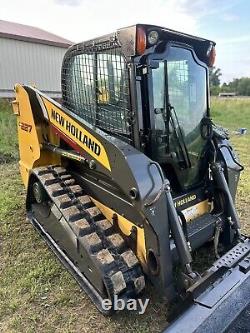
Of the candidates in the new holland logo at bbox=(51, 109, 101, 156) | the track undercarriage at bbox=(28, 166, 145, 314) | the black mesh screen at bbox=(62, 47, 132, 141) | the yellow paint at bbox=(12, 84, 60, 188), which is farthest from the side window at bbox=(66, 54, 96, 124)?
the track undercarriage at bbox=(28, 166, 145, 314)

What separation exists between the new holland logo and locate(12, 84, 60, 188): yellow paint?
515 mm

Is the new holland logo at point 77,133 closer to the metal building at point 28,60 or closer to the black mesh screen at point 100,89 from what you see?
the black mesh screen at point 100,89

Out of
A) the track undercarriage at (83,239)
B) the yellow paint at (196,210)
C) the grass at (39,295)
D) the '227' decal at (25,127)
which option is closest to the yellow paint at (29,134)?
the '227' decal at (25,127)

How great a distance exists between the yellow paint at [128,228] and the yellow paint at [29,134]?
1088mm

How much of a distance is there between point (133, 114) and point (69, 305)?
170cm

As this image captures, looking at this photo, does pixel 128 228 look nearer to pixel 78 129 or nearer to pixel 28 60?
pixel 78 129

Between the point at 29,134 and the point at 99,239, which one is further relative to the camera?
the point at 29,134

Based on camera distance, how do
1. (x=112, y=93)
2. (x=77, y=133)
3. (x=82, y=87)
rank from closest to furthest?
(x=112, y=93) → (x=77, y=133) → (x=82, y=87)

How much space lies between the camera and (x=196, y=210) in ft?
10.9

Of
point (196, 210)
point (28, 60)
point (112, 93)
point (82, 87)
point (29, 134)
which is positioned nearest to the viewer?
point (112, 93)

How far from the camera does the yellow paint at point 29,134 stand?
395cm

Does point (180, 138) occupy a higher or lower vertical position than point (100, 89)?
lower

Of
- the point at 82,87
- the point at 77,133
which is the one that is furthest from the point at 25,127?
the point at 77,133

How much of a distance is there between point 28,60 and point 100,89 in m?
13.0
